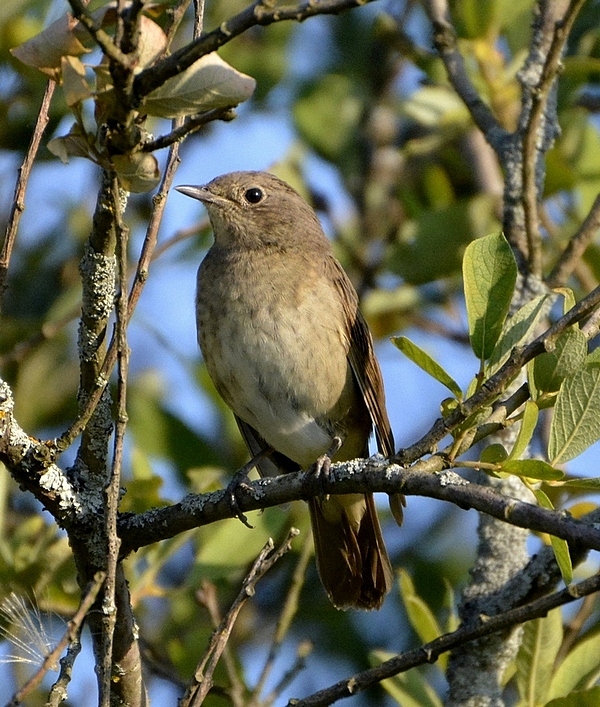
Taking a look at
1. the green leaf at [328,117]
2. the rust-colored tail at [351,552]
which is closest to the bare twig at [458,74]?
the rust-colored tail at [351,552]

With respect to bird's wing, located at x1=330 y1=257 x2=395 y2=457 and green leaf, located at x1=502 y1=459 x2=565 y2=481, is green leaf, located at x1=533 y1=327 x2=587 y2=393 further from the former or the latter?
bird's wing, located at x1=330 y1=257 x2=395 y2=457

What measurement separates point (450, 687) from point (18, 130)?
3.13m

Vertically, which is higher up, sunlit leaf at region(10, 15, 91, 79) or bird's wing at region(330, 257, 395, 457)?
bird's wing at region(330, 257, 395, 457)

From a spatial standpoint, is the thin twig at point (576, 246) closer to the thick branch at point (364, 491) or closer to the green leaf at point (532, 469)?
the thick branch at point (364, 491)

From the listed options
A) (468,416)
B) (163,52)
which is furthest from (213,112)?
(468,416)

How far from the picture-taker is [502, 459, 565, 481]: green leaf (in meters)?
2.46

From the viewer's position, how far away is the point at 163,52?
2287mm

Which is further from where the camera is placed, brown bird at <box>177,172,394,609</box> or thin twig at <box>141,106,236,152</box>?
brown bird at <box>177,172,394,609</box>

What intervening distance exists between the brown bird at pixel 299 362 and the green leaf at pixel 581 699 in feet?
4.73

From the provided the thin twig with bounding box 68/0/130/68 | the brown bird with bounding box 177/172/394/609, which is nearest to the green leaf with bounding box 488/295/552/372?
the thin twig with bounding box 68/0/130/68

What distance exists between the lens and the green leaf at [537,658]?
138 inches

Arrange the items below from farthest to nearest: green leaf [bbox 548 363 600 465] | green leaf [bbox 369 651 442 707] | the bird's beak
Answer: the bird's beak < green leaf [bbox 369 651 442 707] < green leaf [bbox 548 363 600 465]

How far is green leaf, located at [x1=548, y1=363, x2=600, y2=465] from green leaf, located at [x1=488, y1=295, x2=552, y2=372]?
0.22 m

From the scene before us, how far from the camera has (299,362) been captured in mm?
4367
